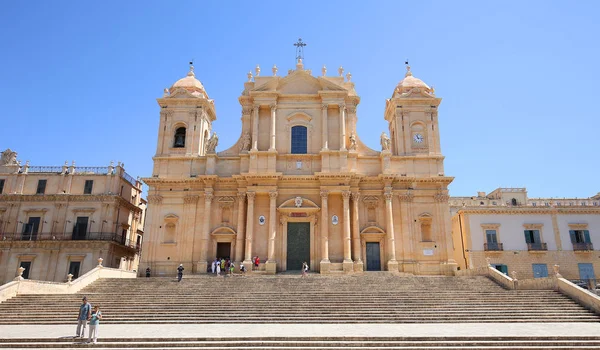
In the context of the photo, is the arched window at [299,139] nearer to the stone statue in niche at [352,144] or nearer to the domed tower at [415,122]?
the stone statue in niche at [352,144]

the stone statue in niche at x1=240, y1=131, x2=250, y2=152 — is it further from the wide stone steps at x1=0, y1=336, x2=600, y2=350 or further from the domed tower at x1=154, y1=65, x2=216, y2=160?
the wide stone steps at x1=0, y1=336, x2=600, y2=350

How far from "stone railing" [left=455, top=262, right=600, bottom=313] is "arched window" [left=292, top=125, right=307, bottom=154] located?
13137 mm

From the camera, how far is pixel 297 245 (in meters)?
27.8

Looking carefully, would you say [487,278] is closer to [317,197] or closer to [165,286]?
[317,197]

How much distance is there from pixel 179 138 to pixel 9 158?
47.8 ft

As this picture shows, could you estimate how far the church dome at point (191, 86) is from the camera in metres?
31.7

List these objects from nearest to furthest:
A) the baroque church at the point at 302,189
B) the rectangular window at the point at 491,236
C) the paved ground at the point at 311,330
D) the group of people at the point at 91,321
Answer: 1. the group of people at the point at 91,321
2. the paved ground at the point at 311,330
3. the baroque church at the point at 302,189
4. the rectangular window at the point at 491,236

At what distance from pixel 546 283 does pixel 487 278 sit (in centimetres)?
308

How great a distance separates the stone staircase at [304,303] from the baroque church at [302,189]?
5443 millimetres

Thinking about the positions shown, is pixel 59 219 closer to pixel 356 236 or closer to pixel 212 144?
pixel 212 144

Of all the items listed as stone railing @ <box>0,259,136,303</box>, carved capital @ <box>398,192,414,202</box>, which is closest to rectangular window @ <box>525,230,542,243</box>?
carved capital @ <box>398,192,414,202</box>

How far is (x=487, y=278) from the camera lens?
879 inches

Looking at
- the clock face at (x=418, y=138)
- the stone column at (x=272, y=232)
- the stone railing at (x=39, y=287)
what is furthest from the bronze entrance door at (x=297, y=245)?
the stone railing at (x=39, y=287)

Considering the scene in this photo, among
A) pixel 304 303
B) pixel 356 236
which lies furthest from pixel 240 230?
pixel 304 303
